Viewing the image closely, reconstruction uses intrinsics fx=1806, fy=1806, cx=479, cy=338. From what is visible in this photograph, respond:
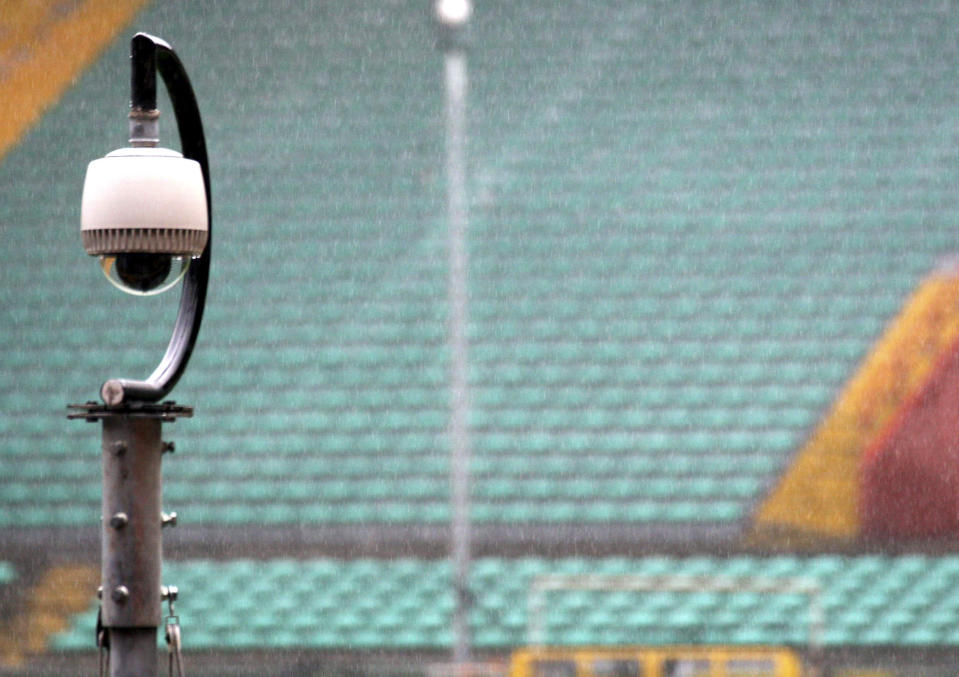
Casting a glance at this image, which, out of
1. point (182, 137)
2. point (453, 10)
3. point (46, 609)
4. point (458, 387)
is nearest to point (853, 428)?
point (458, 387)

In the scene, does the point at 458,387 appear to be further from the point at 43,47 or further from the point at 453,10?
the point at 43,47

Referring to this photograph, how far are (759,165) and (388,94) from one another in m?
3.67

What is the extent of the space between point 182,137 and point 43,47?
16.1m

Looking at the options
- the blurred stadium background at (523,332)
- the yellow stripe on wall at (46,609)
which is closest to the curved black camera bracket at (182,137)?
the blurred stadium background at (523,332)

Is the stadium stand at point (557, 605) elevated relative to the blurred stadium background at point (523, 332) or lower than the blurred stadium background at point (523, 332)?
lower

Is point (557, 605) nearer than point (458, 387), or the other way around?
point (458, 387)

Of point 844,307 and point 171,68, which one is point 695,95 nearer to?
point 844,307

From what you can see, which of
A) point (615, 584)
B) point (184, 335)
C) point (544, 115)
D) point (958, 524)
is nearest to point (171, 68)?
point (184, 335)

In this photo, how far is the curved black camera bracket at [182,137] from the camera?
293 cm

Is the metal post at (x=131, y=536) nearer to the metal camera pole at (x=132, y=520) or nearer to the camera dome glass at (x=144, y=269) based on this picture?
the metal camera pole at (x=132, y=520)

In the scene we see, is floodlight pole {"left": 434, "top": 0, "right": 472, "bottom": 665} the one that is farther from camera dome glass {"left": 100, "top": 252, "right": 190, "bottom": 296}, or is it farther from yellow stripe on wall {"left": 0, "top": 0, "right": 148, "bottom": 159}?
→ camera dome glass {"left": 100, "top": 252, "right": 190, "bottom": 296}

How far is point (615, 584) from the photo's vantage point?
48.4 ft

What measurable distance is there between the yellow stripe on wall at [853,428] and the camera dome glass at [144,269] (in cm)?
1242

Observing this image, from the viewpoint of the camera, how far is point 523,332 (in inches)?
639
